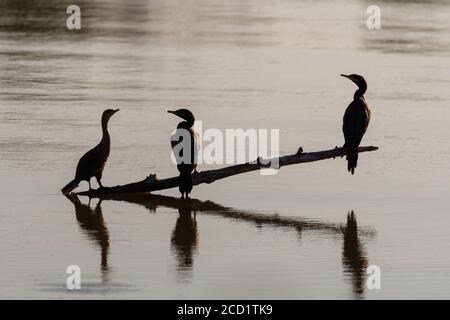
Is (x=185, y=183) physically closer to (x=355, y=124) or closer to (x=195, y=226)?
(x=195, y=226)

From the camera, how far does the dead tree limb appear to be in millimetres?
19156

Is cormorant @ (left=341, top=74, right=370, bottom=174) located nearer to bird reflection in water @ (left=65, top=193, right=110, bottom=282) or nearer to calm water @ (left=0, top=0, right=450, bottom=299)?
calm water @ (left=0, top=0, right=450, bottom=299)

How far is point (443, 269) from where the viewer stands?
51.7 feet

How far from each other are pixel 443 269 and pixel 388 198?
3916 millimetres

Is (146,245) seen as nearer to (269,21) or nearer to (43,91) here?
(43,91)

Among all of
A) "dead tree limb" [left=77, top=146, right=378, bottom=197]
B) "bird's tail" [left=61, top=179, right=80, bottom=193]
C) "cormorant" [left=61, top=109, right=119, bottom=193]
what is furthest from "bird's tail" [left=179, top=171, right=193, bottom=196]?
"bird's tail" [left=61, top=179, right=80, bottom=193]

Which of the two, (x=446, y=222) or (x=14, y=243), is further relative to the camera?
(x=446, y=222)

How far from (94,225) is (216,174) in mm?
2172

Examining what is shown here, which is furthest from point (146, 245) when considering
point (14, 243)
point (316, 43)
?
point (316, 43)

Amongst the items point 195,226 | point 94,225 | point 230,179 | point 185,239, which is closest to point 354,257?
point 185,239

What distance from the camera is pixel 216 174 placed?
1938cm

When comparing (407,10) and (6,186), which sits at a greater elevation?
(407,10)

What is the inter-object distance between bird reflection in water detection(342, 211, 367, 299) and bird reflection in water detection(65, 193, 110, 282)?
256cm

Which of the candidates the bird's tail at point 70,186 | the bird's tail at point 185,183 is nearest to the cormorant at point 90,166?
the bird's tail at point 70,186
